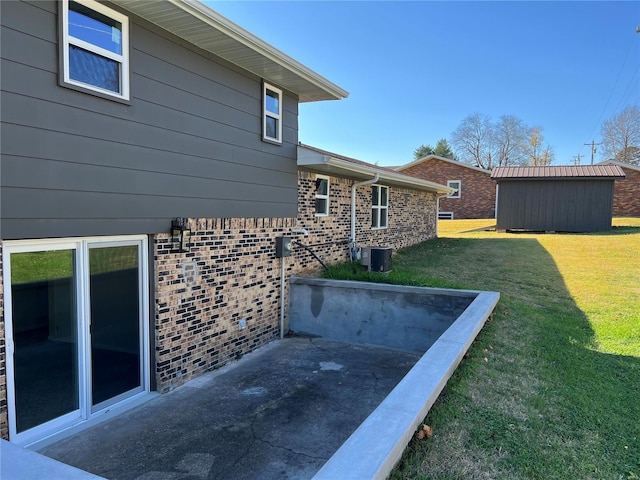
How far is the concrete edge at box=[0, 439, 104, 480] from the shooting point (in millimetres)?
2121

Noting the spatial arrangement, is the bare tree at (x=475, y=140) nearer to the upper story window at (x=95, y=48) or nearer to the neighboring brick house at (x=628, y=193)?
the neighboring brick house at (x=628, y=193)

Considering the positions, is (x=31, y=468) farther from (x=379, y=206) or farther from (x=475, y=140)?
(x=475, y=140)

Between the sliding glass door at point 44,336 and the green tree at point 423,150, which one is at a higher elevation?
the green tree at point 423,150

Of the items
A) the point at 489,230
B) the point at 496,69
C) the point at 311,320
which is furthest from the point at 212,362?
the point at 496,69

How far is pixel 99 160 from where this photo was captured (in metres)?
4.36

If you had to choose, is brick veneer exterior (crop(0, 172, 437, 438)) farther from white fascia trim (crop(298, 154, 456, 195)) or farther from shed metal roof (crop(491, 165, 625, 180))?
shed metal roof (crop(491, 165, 625, 180))

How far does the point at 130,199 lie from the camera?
15.6 ft

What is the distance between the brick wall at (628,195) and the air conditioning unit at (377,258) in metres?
24.1

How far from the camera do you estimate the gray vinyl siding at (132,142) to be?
12.0ft

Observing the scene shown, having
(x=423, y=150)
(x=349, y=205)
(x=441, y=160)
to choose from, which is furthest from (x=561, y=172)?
(x=423, y=150)

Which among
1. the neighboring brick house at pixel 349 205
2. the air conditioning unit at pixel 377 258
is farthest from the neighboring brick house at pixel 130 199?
the air conditioning unit at pixel 377 258

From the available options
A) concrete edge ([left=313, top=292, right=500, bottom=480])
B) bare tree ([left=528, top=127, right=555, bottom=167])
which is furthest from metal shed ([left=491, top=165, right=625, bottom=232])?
bare tree ([left=528, top=127, right=555, bottom=167])

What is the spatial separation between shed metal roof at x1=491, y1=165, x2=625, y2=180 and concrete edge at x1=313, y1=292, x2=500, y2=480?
17.3 metres

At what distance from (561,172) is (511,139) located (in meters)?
33.9
